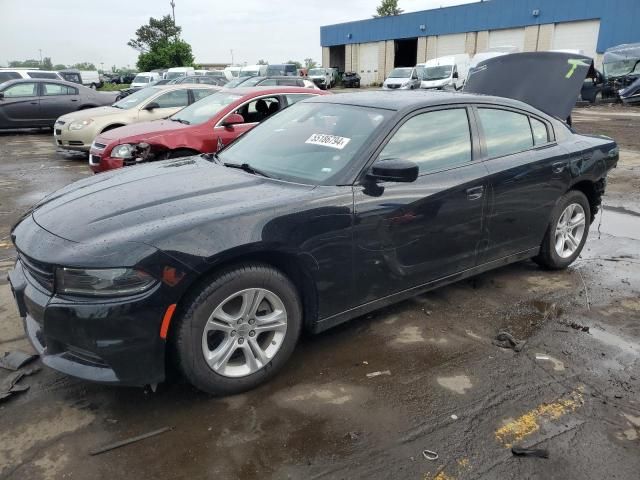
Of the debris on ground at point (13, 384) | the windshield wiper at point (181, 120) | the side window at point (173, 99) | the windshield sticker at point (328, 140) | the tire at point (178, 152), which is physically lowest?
the debris on ground at point (13, 384)

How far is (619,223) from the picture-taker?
6480mm

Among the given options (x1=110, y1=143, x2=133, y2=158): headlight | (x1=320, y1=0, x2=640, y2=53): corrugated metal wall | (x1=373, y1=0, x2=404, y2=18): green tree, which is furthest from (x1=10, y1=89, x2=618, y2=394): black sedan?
(x1=373, y1=0, x2=404, y2=18): green tree

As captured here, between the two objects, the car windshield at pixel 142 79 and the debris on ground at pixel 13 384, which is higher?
the car windshield at pixel 142 79

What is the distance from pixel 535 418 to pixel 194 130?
609 centimetres

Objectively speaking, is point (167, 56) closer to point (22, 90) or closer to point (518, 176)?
point (22, 90)

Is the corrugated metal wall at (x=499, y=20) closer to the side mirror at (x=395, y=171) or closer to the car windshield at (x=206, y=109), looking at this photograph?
the car windshield at (x=206, y=109)

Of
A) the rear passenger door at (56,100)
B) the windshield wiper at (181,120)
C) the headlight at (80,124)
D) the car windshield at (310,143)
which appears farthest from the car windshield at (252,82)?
the car windshield at (310,143)

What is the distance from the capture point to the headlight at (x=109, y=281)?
8.25ft

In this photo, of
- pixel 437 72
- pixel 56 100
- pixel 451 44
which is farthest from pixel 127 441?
pixel 451 44

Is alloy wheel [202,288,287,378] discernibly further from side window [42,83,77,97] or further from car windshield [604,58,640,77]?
car windshield [604,58,640,77]

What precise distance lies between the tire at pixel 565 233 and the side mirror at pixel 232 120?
400 centimetres

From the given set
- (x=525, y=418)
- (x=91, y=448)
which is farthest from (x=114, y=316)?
(x=525, y=418)

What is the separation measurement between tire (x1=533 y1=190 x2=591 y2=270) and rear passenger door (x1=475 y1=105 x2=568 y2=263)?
0.13 m

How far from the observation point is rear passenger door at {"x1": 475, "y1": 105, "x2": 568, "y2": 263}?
4012mm
